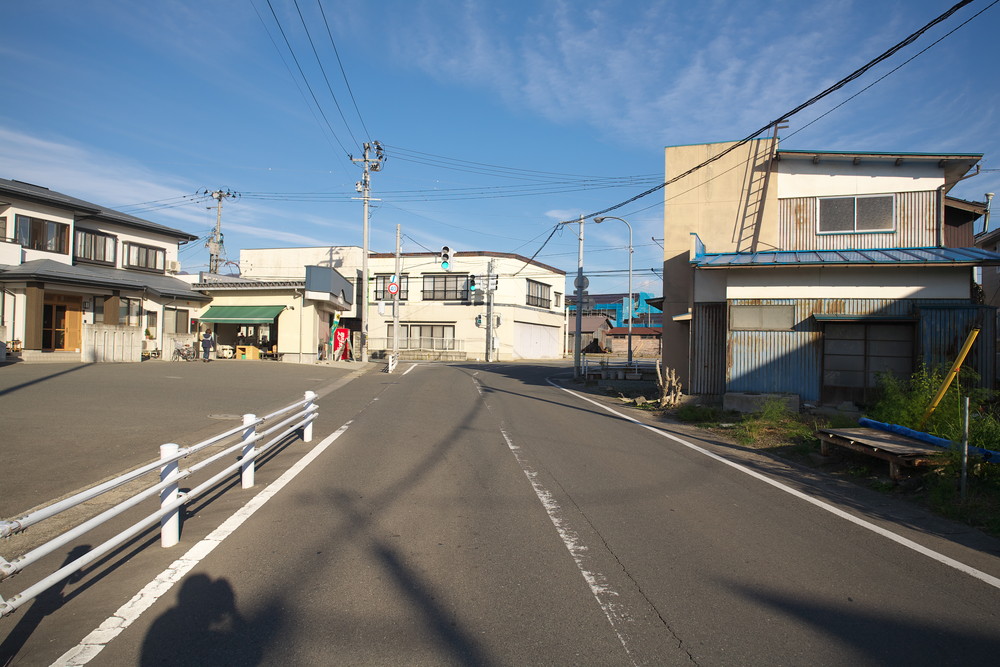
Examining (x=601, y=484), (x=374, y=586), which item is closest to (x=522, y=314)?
(x=601, y=484)

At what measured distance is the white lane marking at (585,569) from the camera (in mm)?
3869

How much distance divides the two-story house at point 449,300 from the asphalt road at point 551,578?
138 ft

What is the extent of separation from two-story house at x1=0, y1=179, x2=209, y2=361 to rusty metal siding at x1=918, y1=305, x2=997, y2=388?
1074 inches

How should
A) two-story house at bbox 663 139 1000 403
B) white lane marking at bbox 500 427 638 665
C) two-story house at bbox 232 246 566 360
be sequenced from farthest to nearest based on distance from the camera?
two-story house at bbox 232 246 566 360 < two-story house at bbox 663 139 1000 403 < white lane marking at bbox 500 427 638 665

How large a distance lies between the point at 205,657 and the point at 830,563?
4620 millimetres

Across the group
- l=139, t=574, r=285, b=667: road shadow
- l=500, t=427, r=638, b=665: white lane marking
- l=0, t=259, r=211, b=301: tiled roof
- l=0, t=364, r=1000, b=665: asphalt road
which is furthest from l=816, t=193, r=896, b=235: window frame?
l=0, t=259, r=211, b=301: tiled roof

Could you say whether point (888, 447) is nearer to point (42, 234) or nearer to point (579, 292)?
point (579, 292)

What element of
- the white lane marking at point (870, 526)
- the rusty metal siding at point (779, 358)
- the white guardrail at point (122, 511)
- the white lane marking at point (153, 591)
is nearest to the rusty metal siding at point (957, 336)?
the rusty metal siding at point (779, 358)

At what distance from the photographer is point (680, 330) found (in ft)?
66.0

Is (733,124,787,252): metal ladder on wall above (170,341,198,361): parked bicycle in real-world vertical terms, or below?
above

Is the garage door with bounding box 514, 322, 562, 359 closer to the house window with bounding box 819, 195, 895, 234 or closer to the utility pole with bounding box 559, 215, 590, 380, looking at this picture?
the utility pole with bounding box 559, 215, 590, 380

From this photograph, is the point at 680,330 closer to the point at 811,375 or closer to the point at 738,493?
the point at 811,375

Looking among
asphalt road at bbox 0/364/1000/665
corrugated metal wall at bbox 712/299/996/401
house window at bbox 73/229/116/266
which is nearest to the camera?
asphalt road at bbox 0/364/1000/665

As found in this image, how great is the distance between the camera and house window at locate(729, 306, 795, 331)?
15805 millimetres
